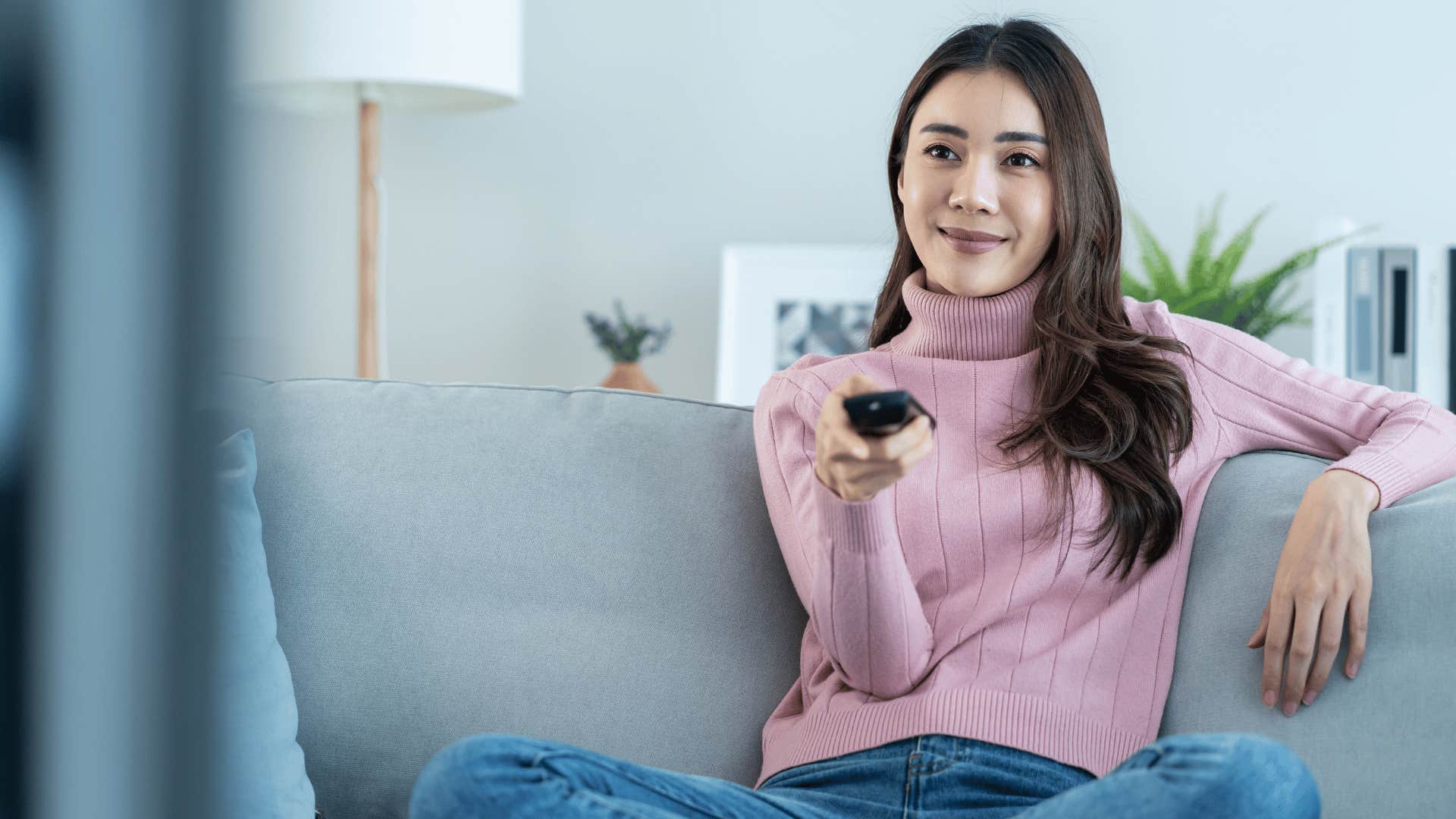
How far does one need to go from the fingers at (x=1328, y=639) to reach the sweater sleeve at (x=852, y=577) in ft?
0.99

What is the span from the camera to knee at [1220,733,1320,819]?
777mm

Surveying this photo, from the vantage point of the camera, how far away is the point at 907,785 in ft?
3.27

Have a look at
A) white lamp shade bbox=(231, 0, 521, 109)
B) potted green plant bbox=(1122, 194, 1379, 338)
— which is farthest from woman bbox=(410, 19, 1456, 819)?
white lamp shade bbox=(231, 0, 521, 109)

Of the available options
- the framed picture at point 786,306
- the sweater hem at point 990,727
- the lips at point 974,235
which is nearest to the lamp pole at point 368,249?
the framed picture at point 786,306

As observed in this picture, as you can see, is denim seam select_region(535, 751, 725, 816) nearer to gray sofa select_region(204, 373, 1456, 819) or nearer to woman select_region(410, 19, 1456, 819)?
woman select_region(410, 19, 1456, 819)

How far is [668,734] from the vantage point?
119 cm

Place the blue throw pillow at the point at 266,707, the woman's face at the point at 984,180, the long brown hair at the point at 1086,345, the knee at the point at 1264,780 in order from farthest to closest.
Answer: the woman's face at the point at 984,180, the long brown hair at the point at 1086,345, the blue throw pillow at the point at 266,707, the knee at the point at 1264,780

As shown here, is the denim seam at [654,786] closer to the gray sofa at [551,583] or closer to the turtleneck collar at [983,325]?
the gray sofa at [551,583]

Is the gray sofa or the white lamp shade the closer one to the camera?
the gray sofa

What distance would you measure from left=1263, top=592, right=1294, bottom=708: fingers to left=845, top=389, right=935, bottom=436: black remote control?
1.24ft

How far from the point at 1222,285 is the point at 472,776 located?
170 centimetres

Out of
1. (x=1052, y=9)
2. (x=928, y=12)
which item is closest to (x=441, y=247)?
(x=928, y=12)

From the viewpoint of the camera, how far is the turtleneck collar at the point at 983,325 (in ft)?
4.10

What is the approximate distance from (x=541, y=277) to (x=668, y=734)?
1.57 meters
